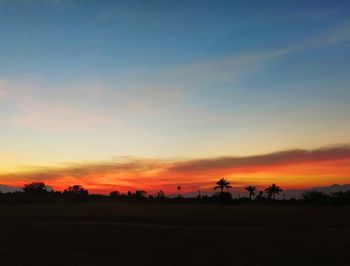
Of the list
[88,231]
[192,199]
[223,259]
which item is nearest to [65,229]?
[88,231]

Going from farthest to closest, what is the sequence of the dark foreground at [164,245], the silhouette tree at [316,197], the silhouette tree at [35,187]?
the silhouette tree at [35,187], the silhouette tree at [316,197], the dark foreground at [164,245]

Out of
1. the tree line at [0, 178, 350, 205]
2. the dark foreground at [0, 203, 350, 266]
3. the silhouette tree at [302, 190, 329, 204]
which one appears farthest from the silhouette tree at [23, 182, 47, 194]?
the dark foreground at [0, 203, 350, 266]

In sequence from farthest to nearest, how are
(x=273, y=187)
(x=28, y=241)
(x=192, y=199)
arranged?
(x=273, y=187)
(x=192, y=199)
(x=28, y=241)

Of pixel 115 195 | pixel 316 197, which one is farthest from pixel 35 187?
pixel 316 197

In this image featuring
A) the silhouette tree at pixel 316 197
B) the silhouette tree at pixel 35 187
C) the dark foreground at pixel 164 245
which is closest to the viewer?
the dark foreground at pixel 164 245

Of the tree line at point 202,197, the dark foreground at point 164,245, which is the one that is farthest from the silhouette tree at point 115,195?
the dark foreground at point 164,245

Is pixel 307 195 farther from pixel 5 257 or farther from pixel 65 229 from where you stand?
pixel 5 257

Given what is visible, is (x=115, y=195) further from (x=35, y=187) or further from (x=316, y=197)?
(x=316, y=197)

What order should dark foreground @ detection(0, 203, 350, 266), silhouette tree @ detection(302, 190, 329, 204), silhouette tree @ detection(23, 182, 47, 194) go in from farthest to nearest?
1. silhouette tree @ detection(23, 182, 47, 194)
2. silhouette tree @ detection(302, 190, 329, 204)
3. dark foreground @ detection(0, 203, 350, 266)

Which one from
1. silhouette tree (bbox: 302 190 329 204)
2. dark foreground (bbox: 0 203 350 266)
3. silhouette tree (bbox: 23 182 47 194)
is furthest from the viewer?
silhouette tree (bbox: 23 182 47 194)

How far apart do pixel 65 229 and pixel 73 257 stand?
12.1 metres

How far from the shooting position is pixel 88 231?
44.6 metres

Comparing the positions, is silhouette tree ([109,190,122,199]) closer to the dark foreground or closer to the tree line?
the tree line

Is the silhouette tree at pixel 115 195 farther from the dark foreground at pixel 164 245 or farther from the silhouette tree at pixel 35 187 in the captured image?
the dark foreground at pixel 164 245
